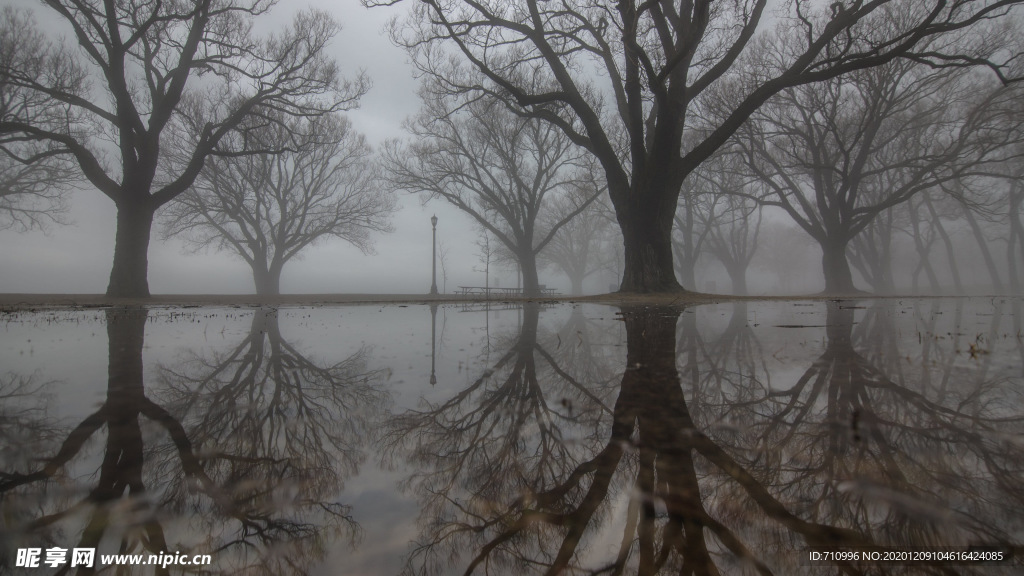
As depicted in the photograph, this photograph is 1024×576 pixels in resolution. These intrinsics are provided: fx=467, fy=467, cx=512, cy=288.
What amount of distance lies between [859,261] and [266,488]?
44.7 metres

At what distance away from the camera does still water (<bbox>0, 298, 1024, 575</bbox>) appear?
3.21 ft

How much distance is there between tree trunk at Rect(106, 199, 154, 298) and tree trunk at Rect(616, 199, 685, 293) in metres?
14.3

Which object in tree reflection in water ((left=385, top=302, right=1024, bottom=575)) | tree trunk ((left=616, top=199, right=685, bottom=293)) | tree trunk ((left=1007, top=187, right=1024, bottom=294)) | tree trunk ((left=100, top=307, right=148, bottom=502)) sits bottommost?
tree reflection in water ((left=385, top=302, right=1024, bottom=575))

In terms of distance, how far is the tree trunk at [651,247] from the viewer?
11.8m

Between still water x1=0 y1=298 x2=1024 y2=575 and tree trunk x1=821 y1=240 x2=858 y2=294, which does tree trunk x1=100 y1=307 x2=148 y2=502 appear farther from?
tree trunk x1=821 y1=240 x2=858 y2=294

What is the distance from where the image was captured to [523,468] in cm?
144

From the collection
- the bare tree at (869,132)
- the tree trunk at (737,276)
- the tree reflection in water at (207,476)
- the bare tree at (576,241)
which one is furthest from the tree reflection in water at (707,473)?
the bare tree at (576,241)

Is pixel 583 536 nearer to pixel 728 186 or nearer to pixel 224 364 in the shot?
pixel 224 364

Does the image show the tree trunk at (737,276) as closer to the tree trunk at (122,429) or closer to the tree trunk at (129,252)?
the tree trunk at (129,252)

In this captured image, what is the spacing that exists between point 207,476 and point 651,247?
11.5m

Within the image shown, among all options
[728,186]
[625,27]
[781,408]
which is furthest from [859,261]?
[781,408]

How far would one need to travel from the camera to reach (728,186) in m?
26.0

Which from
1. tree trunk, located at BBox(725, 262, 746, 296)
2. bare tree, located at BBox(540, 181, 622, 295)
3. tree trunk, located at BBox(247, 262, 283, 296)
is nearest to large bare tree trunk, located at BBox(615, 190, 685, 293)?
tree trunk, located at BBox(247, 262, 283, 296)

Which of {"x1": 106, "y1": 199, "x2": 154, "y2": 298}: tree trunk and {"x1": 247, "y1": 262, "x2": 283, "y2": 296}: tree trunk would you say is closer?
{"x1": 106, "y1": 199, "x2": 154, "y2": 298}: tree trunk
